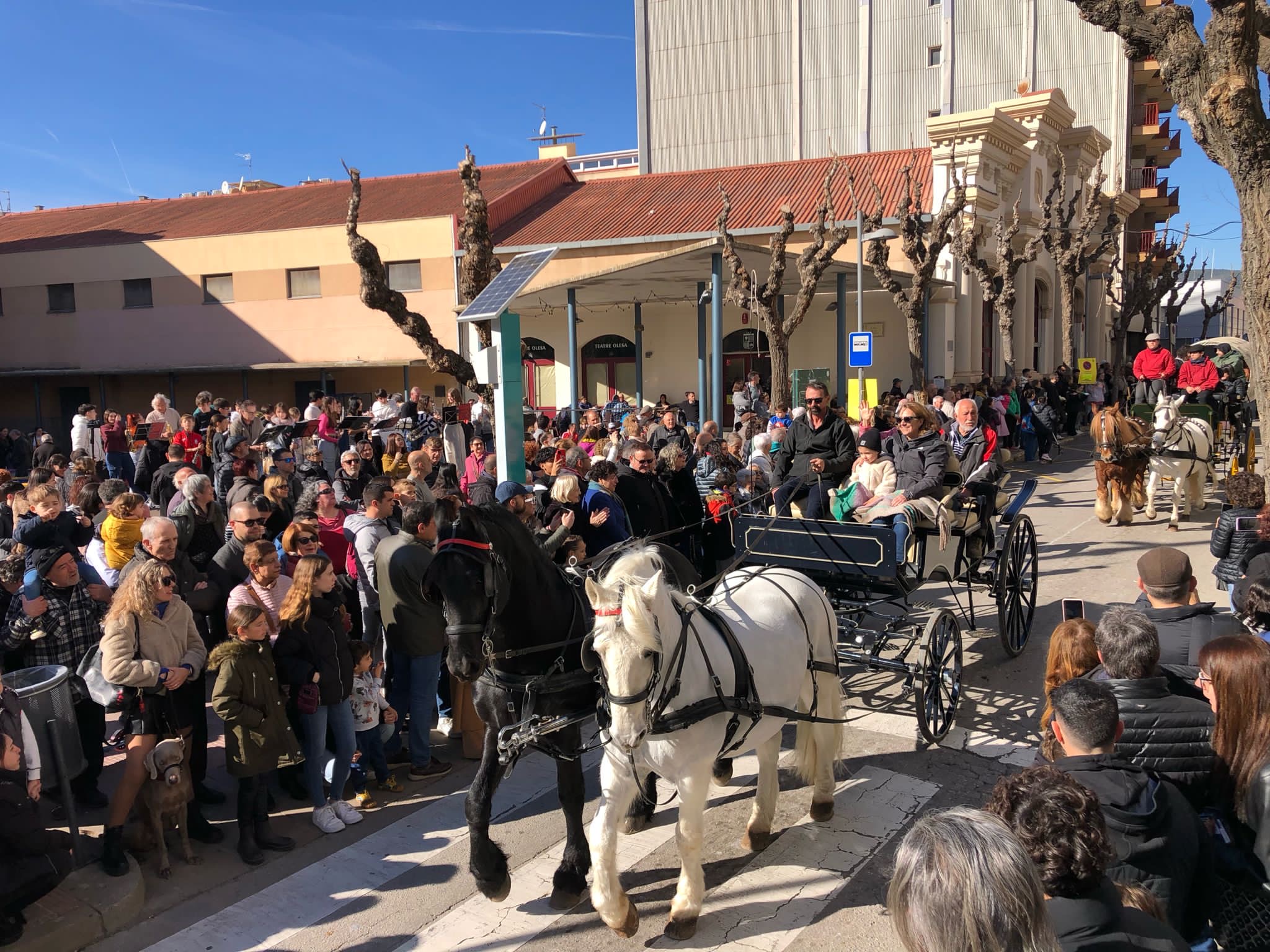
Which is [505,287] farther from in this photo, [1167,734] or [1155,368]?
[1155,368]

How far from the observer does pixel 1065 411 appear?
996 inches

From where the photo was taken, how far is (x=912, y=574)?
21.5ft

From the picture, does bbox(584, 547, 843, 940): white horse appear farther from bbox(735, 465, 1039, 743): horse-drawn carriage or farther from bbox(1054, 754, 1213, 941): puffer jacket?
bbox(1054, 754, 1213, 941): puffer jacket

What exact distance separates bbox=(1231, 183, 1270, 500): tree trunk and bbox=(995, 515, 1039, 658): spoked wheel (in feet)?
6.73

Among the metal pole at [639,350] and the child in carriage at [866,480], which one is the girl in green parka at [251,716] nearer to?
the child in carriage at [866,480]

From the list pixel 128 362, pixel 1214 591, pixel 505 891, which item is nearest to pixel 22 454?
pixel 128 362

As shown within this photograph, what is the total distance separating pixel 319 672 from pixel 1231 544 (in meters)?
5.87

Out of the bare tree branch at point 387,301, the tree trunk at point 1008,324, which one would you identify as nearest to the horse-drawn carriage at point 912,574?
the bare tree branch at point 387,301

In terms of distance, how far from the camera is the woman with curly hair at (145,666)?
4656 millimetres

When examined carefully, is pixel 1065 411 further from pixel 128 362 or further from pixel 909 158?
pixel 128 362

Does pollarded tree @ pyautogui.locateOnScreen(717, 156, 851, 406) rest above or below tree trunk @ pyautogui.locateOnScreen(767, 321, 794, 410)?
above

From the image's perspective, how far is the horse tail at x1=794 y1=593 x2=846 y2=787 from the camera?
16.9 feet

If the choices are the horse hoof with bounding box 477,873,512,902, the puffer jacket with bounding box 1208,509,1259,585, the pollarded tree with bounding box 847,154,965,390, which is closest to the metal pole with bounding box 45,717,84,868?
the horse hoof with bounding box 477,873,512,902

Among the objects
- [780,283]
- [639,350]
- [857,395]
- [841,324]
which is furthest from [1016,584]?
[639,350]
